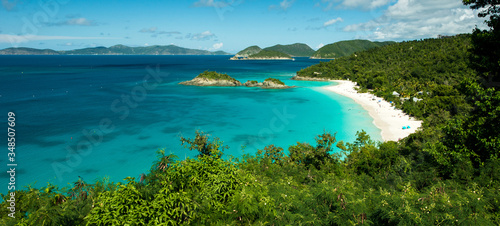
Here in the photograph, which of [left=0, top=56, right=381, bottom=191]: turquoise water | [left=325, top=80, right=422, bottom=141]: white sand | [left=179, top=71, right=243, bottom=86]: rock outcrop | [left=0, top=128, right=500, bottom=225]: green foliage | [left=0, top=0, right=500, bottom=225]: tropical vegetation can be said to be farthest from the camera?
[left=179, top=71, right=243, bottom=86]: rock outcrop

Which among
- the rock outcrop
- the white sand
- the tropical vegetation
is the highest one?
the rock outcrop

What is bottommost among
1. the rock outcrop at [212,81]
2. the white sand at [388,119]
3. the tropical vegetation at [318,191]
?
the white sand at [388,119]

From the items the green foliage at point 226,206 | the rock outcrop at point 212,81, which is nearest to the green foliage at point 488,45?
the green foliage at point 226,206

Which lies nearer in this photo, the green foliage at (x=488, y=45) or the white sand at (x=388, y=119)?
the green foliage at (x=488, y=45)

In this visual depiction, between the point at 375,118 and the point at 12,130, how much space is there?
210 feet

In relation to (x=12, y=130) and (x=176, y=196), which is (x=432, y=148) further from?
(x=12, y=130)

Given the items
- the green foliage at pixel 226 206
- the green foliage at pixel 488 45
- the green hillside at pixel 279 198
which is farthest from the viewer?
the green foliage at pixel 488 45

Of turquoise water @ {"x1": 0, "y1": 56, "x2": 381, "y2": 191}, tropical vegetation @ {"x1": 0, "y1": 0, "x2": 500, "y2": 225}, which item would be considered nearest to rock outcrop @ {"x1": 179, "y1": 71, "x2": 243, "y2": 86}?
turquoise water @ {"x1": 0, "y1": 56, "x2": 381, "y2": 191}

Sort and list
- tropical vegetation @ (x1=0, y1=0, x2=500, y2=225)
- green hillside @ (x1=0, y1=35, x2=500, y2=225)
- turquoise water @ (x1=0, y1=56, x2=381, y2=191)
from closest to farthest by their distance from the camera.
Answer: green hillside @ (x1=0, y1=35, x2=500, y2=225), tropical vegetation @ (x1=0, y1=0, x2=500, y2=225), turquoise water @ (x1=0, y1=56, x2=381, y2=191)

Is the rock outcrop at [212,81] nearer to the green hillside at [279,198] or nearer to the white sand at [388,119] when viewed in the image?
the white sand at [388,119]

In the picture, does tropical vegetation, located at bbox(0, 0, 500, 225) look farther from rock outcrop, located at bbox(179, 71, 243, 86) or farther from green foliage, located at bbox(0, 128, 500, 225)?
rock outcrop, located at bbox(179, 71, 243, 86)

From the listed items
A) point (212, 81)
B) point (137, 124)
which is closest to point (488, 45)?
point (137, 124)

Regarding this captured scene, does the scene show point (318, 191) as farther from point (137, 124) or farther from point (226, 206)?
point (137, 124)

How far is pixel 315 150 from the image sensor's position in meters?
23.8
